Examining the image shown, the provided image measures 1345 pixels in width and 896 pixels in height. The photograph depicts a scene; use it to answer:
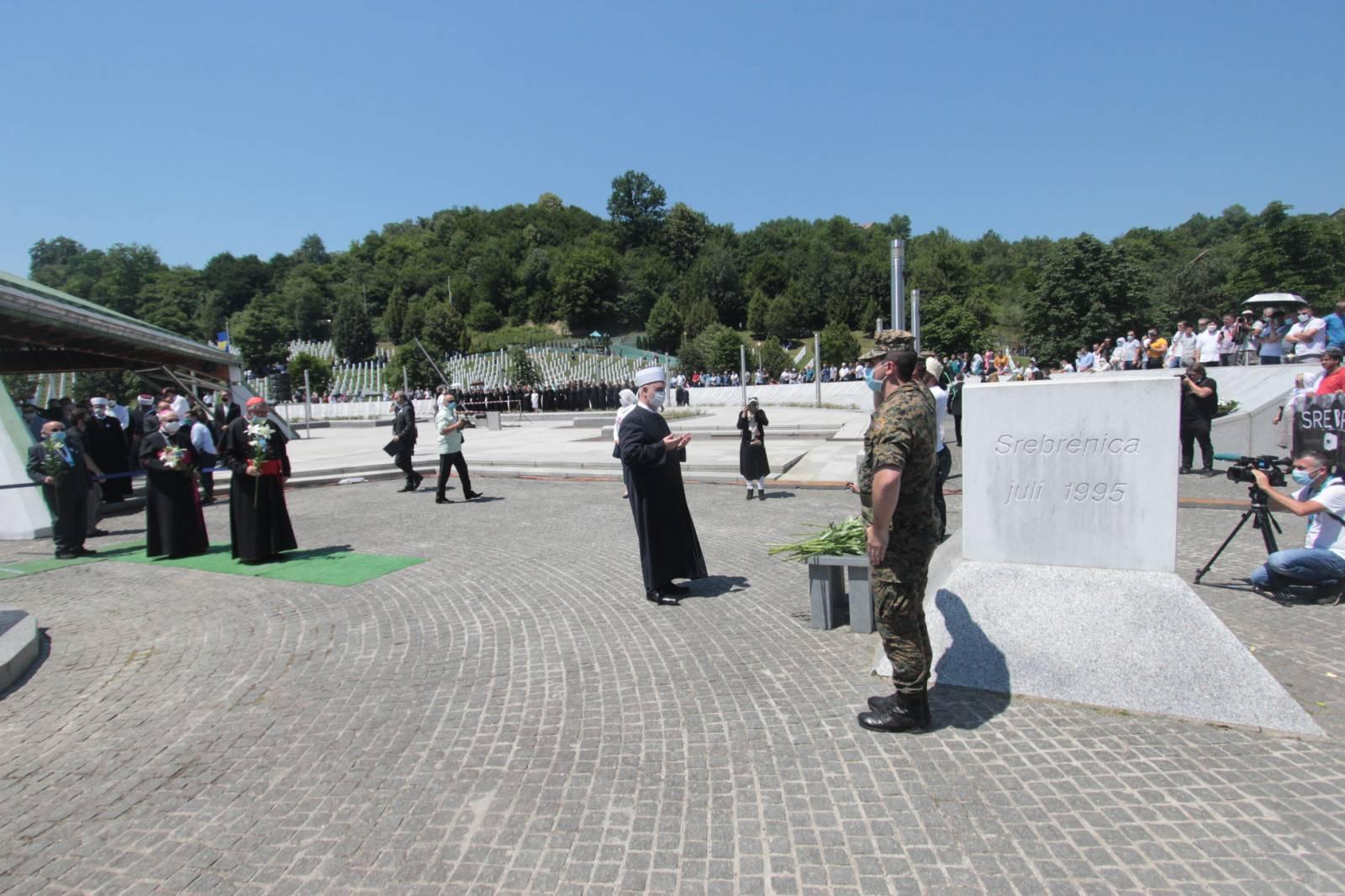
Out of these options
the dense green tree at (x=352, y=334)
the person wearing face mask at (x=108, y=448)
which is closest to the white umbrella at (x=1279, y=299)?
A: the person wearing face mask at (x=108, y=448)

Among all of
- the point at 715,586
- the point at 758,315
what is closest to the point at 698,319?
the point at 758,315

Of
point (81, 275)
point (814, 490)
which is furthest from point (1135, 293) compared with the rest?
point (81, 275)

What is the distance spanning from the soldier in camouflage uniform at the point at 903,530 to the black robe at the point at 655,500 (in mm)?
2735

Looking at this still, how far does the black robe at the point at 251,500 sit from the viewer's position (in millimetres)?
8398

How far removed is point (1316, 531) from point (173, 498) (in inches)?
478

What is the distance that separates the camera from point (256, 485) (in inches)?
342

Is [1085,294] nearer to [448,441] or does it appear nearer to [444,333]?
[448,441]

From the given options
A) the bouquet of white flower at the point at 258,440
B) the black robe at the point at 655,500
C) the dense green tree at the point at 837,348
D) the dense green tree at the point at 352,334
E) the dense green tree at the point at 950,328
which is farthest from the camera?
the dense green tree at the point at 352,334

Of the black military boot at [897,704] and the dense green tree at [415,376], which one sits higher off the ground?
the dense green tree at [415,376]

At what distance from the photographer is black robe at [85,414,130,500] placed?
578 inches

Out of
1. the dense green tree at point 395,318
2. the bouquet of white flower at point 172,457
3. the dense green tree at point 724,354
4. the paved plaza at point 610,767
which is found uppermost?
the dense green tree at point 395,318

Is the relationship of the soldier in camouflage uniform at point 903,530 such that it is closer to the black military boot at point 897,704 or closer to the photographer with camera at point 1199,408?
the black military boot at point 897,704

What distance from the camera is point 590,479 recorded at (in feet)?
52.6

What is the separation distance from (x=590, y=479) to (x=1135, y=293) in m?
63.7
